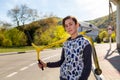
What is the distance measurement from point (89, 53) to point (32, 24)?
9536 centimetres

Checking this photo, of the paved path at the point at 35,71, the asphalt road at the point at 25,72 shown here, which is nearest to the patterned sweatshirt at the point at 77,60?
the paved path at the point at 35,71

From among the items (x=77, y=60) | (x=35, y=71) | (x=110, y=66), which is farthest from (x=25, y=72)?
(x=77, y=60)

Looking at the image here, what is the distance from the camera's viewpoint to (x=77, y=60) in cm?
410

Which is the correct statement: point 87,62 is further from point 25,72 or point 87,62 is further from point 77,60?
point 25,72

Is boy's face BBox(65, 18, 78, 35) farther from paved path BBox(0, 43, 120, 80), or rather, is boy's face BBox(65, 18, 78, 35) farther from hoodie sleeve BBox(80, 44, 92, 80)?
paved path BBox(0, 43, 120, 80)

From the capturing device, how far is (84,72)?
401 cm

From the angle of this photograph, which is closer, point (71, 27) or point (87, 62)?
point (87, 62)

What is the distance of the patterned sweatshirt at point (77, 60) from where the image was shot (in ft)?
13.2

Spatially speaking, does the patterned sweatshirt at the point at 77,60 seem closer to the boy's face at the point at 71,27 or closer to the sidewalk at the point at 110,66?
the boy's face at the point at 71,27

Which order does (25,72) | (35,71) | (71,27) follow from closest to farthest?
(71,27) < (25,72) < (35,71)

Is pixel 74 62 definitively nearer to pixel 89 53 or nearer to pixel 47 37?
pixel 89 53

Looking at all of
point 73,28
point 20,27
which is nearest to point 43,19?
point 20,27

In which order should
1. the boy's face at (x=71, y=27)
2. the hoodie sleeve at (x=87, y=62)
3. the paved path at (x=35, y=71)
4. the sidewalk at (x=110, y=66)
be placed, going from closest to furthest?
the hoodie sleeve at (x=87, y=62), the boy's face at (x=71, y=27), the sidewalk at (x=110, y=66), the paved path at (x=35, y=71)

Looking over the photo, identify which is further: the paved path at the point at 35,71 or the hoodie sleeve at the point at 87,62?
the paved path at the point at 35,71
